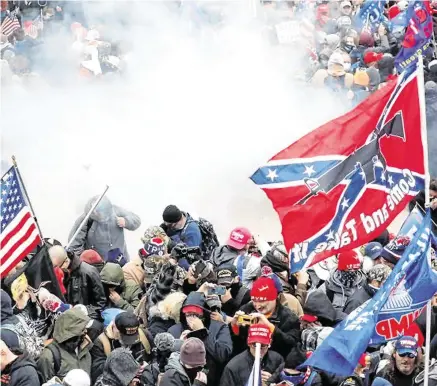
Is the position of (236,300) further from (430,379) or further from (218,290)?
(430,379)

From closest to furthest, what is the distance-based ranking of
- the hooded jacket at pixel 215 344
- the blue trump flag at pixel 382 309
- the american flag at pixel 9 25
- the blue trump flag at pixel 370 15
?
the blue trump flag at pixel 382 309 → the hooded jacket at pixel 215 344 → the blue trump flag at pixel 370 15 → the american flag at pixel 9 25

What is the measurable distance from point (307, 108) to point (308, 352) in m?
7.83

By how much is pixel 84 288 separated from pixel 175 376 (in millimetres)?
1761

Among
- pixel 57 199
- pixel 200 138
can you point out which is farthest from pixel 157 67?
pixel 57 199

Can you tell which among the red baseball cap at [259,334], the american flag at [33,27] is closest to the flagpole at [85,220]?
the red baseball cap at [259,334]

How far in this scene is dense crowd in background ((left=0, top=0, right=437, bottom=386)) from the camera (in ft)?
25.9

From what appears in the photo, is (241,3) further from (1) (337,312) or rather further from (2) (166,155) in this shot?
(1) (337,312)

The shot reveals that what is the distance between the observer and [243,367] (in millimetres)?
8000

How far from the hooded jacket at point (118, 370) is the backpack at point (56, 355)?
1.31 ft

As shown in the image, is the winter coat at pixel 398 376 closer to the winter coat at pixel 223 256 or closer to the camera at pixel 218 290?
the camera at pixel 218 290

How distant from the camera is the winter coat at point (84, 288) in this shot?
9383 mm

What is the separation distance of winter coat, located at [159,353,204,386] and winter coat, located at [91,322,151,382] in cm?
53

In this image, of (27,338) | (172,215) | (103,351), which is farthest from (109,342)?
(172,215)

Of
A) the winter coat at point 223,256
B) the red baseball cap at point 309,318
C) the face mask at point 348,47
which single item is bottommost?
the face mask at point 348,47
